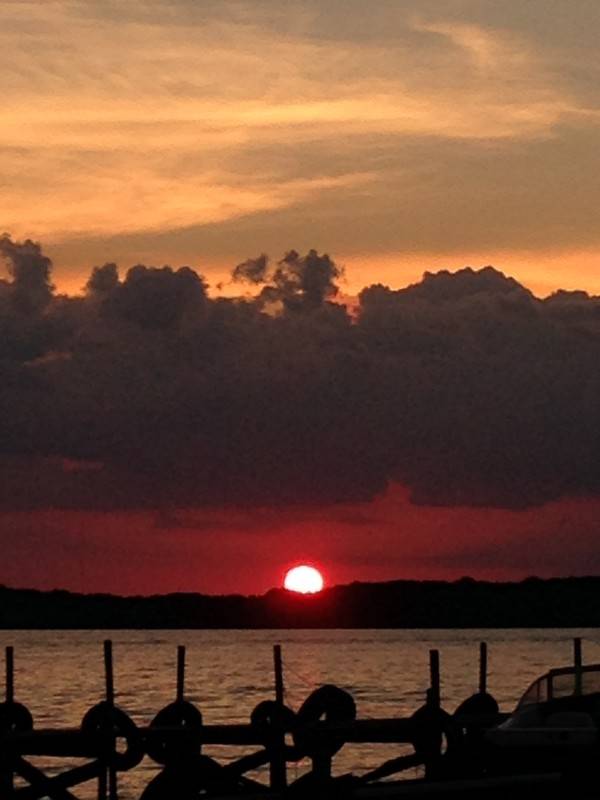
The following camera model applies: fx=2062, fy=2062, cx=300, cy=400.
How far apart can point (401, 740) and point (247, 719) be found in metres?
55.0

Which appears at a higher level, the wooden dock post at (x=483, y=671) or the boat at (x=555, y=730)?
the wooden dock post at (x=483, y=671)

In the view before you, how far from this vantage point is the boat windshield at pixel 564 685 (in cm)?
3488

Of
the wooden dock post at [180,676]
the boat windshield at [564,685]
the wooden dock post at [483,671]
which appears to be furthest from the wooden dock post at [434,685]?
the boat windshield at [564,685]

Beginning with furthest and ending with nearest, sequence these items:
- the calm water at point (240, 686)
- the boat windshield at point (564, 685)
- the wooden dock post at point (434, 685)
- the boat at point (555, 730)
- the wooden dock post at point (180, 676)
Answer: the calm water at point (240, 686)
the wooden dock post at point (180, 676)
the wooden dock post at point (434, 685)
the boat windshield at point (564, 685)
the boat at point (555, 730)

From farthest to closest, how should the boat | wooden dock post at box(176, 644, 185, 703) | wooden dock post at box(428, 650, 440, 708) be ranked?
wooden dock post at box(176, 644, 185, 703)
wooden dock post at box(428, 650, 440, 708)
the boat

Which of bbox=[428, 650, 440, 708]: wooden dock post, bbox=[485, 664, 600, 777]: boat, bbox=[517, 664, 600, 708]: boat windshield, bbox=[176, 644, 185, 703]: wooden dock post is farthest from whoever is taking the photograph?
bbox=[176, 644, 185, 703]: wooden dock post

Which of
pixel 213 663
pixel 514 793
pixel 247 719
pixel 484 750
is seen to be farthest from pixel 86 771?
pixel 213 663

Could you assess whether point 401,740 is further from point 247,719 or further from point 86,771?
point 247,719

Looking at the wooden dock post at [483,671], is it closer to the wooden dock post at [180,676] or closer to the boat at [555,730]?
the wooden dock post at [180,676]

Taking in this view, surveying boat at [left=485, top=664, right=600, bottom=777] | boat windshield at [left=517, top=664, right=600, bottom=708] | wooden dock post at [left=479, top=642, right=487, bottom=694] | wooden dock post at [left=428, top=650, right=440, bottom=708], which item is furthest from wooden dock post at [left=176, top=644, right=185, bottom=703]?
boat windshield at [left=517, top=664, right=600, bottom=708]

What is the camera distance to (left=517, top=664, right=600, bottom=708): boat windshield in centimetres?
3488

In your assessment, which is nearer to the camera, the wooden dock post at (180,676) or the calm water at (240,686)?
the wooden dock post at (180,676)

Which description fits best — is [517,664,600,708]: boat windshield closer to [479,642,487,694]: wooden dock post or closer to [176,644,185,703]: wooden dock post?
[479,642,487,694]: wooden dock post

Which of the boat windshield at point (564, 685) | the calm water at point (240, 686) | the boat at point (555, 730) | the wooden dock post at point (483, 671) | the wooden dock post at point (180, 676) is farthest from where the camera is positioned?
the calm water at point (240, 686)
